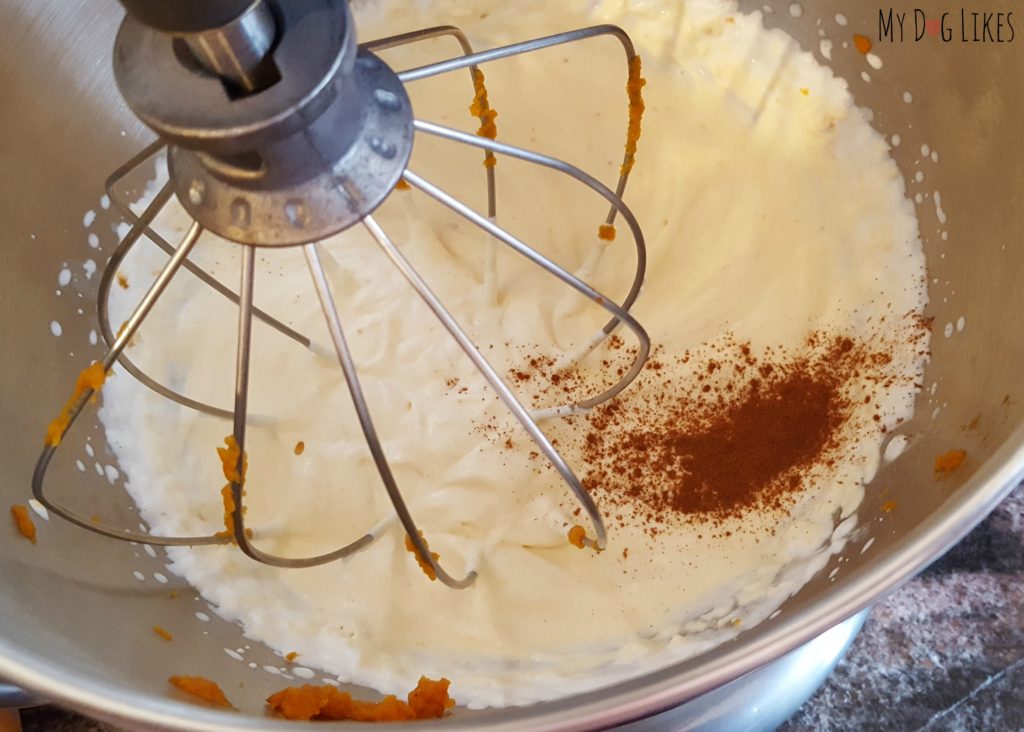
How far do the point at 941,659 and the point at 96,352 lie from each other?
859 mm

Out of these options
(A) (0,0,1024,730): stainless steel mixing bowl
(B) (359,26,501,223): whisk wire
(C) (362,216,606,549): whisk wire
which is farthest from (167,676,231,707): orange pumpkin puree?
(B) (359,26,501,223): whisk wire

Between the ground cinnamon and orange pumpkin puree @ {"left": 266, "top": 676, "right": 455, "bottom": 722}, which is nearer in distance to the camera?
orange pumpkin puree @ {"left": 266, "top": 676, "right": 455, "bottom": 722}

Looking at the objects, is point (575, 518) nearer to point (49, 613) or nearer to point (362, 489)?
point (362, 489)

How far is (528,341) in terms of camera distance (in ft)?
2.69

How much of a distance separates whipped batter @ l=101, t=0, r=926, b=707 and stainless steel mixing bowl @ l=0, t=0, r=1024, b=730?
39 millimetres

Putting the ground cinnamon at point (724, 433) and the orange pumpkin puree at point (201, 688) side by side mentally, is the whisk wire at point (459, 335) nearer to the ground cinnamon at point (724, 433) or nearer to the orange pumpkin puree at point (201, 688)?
the ground cinnamon at point (724, 433)

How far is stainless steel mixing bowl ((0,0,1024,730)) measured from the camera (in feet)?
1.37

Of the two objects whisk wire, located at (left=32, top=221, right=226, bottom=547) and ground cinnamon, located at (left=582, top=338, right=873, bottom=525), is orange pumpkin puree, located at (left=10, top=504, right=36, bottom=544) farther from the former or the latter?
ground cinnamon, located at (left=582, top=338, right=873, bottom=525)

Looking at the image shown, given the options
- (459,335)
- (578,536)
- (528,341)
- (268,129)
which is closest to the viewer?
(268,129)

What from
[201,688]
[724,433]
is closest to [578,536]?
[724,433]

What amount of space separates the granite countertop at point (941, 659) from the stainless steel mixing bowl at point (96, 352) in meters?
0.23

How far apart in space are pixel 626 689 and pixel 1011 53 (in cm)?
56

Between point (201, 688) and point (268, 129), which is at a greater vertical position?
point (268, 129)

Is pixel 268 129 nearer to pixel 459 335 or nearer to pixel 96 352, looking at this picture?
pixel 459 335
